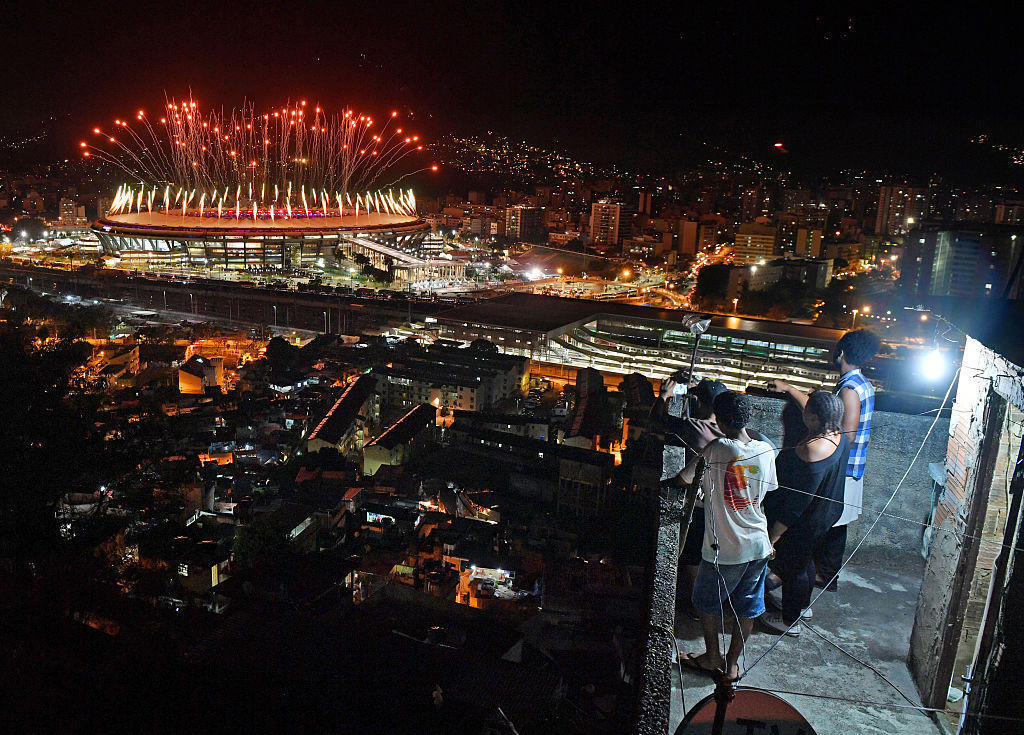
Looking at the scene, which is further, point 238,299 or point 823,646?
point 238,299

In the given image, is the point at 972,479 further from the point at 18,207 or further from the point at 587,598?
the point at 18,207

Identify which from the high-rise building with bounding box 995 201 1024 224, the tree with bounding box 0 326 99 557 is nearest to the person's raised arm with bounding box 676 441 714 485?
the tree with bounding box 0 326 99 557

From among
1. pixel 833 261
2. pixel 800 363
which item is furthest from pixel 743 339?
pixel 833 261

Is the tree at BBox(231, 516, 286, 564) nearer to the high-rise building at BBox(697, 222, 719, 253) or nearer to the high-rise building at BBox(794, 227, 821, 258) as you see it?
the high-rise building at BBox(794, 227, 821, 258)

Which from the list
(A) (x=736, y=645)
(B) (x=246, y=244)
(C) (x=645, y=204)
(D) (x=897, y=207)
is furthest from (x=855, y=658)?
(C) (x=645, y=204)

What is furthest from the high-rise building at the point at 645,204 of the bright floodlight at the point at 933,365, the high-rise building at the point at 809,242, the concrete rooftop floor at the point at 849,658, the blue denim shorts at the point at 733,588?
the blue denim shorts at the point at 733,588

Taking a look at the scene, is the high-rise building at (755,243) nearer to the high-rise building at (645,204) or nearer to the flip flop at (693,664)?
the high-rise building at (645,204)
